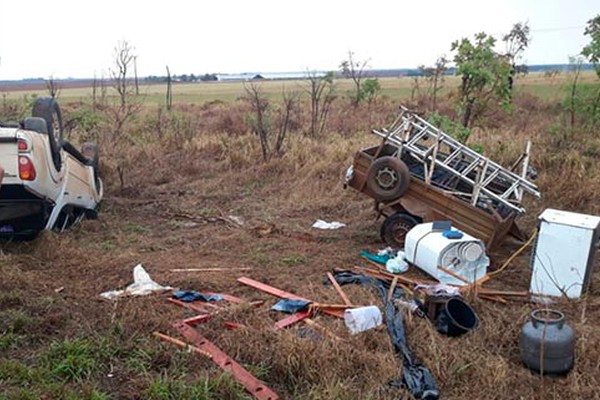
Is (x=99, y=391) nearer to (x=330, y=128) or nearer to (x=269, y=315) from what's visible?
(x=269, y=315)

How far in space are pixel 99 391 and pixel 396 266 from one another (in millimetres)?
3352

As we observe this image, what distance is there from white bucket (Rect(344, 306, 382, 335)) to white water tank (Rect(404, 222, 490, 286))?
4.68 ft

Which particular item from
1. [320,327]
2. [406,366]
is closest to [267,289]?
[320,327]

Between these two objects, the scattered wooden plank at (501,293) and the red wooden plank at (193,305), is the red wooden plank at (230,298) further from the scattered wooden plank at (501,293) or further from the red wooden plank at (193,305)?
the scattered wooden plank at (501,293)

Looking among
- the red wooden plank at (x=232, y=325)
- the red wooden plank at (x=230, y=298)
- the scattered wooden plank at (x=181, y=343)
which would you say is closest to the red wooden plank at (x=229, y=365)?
the scattered wooden plank at (x=181, y=343)

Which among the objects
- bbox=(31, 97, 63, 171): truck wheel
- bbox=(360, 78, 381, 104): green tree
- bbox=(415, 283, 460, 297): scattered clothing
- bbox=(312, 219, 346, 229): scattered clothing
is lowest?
bbox=(312, 219, 346, 229): scattered clothing

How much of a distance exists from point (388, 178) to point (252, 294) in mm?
2239

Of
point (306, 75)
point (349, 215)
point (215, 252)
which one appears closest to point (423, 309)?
point (215, 252)

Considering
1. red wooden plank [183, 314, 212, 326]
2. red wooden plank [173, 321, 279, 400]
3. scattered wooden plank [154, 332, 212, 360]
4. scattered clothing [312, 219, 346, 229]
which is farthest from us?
scattered clothing [312, 219, 346, 229]

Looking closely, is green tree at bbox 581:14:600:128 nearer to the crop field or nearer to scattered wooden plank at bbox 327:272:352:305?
the crop field

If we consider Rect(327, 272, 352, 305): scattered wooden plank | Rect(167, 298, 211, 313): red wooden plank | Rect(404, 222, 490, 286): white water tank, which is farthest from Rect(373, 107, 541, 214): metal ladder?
Rect(167, 298, 211, 313): red wooden plank

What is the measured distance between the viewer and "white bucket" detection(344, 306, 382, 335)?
4129mm

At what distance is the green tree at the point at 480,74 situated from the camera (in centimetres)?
1015

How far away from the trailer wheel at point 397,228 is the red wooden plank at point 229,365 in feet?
10.4
